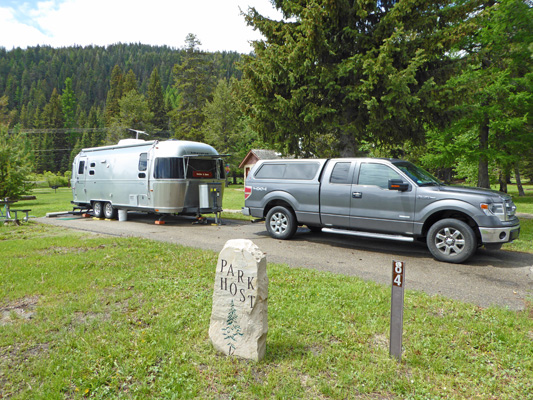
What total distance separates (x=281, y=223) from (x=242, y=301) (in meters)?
6.37

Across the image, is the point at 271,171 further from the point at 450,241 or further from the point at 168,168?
the point at 450,241

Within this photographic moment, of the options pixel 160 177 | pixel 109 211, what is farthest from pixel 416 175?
pixel 109 211

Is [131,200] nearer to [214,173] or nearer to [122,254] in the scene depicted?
[214,173]

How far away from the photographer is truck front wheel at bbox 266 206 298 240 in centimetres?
960

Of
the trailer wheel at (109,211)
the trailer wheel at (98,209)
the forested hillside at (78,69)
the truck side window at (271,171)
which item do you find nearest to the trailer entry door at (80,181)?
the trailer wheel at (98,209)

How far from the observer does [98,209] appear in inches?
606

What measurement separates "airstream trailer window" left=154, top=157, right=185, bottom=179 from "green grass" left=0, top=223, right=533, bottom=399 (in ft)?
22.2

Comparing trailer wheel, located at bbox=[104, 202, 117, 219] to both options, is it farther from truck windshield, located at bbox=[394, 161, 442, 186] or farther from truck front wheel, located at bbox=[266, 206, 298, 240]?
truck windshield, located at bbox=[394, 161, 442, 186]

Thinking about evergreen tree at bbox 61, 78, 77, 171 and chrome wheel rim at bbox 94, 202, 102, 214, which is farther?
evergreen tree at bbox 61, 78, 77, 171

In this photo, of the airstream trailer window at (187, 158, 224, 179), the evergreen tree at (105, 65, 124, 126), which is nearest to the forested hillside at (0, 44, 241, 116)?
the evergreen tree at (105, 65, 124, 126)

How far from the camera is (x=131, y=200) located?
13.6m

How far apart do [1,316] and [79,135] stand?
101m

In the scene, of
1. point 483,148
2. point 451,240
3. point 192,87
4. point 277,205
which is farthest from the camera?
point 192,87

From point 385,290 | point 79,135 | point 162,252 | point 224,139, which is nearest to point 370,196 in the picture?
point 385,290
